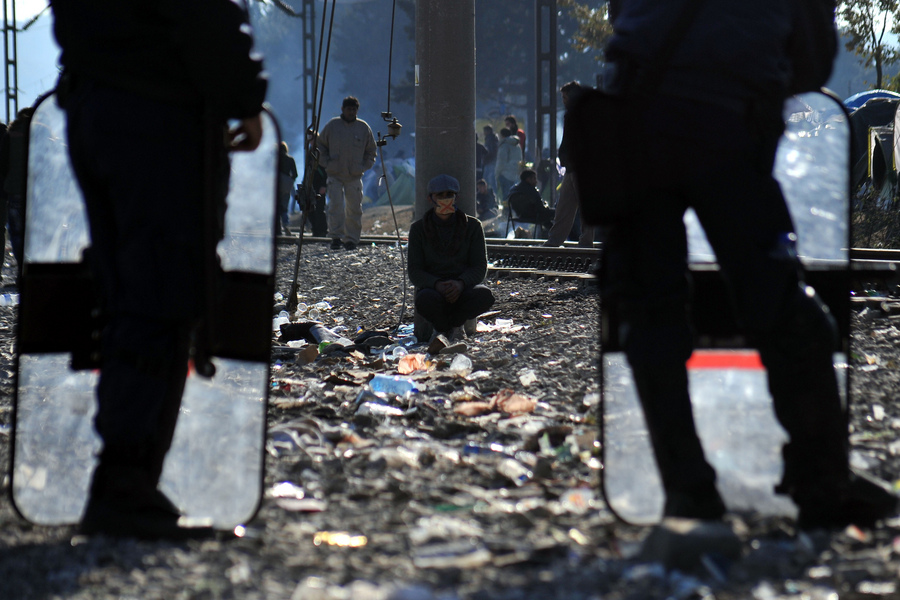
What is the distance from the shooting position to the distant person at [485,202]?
21438 millimetres

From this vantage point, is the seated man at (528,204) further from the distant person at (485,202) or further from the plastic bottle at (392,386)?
the plastic bottle at (392,386)

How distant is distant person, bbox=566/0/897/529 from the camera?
7.04ft

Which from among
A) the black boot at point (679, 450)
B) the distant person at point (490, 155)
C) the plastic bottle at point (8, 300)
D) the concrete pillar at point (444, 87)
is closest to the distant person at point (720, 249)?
the black boot at point (679, 450)

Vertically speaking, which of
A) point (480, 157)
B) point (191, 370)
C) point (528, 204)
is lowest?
point (191, 370)

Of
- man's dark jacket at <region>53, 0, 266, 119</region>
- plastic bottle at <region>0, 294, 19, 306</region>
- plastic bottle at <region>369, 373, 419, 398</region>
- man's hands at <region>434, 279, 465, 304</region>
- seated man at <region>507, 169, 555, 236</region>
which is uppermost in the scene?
seated man at <region>507, 169, 555, 236</region>

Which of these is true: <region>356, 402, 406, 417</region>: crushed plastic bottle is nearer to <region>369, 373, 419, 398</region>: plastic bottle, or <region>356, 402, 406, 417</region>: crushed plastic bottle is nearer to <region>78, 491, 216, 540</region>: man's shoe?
<region>369, 373, 419, 398</region>: plastic bottle

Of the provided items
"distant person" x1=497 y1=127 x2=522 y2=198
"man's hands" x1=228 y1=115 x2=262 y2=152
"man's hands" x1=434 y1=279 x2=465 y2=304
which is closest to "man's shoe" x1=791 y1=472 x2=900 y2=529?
"man's hands" x1=228 y1=115 x2=262 y2=152

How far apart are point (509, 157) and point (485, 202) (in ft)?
7.93

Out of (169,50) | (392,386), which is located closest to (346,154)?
(392,386)

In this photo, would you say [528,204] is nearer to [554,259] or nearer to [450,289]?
[554,259]

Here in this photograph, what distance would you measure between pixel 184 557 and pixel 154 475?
26 cm

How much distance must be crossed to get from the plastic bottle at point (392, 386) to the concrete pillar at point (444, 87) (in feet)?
7.81

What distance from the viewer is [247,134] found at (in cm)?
244

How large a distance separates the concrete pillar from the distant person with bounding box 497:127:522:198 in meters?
12.6
